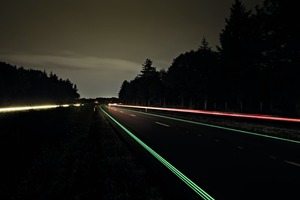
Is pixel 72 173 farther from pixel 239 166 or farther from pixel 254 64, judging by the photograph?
pixel 254 64

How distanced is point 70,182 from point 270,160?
6.31 metres

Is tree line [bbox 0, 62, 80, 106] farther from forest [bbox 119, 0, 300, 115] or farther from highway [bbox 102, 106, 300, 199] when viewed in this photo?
highway [bbox 102, 106, 300, 199]

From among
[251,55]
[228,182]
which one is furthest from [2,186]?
[251,55]

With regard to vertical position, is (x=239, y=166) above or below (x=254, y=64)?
below

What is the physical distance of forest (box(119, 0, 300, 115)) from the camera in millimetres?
32469

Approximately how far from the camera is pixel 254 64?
4212 cm

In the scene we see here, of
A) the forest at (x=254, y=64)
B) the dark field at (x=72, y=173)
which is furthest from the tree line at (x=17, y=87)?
the dark field at (x=72, y=173)

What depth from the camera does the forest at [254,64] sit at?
3247 cm

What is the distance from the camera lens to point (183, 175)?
6.20 meters

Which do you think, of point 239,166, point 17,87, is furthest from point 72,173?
point 17,87

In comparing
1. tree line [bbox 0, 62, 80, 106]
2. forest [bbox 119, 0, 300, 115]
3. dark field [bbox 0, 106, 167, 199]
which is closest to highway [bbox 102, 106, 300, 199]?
dark field [bbox 0, 106, 167, 199]

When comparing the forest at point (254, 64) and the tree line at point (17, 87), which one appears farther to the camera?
the tree line at point (17, 87)

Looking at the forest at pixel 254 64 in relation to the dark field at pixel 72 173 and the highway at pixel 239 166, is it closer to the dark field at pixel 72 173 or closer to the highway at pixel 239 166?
the highway at pixel 239 166

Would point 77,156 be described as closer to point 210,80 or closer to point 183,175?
point 183,175
